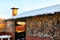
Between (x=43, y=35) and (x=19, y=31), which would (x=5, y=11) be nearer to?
(x=19, y=31)

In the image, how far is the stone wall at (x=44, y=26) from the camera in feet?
30.1

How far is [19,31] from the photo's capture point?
47.7 ft

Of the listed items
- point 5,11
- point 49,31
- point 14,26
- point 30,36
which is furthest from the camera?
point 5,11

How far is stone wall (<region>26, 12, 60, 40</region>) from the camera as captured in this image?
362 inches

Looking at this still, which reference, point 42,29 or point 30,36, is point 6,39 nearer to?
point 30,36

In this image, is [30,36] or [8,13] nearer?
[30,36]

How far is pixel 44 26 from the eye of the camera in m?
9.99

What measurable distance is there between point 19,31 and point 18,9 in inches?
188

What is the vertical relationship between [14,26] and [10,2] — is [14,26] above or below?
below

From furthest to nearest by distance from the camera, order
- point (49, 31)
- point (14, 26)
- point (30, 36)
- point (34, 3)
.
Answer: point (34, 3)
point (14, 26)
point (30, 36)
point (49, 31)

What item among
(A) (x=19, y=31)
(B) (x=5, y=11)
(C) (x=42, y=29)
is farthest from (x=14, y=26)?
(B) (x=5, y=11)

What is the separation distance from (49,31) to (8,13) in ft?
34.0

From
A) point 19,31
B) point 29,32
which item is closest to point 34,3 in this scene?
point 19,31

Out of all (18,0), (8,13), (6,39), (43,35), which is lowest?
(6,39)
